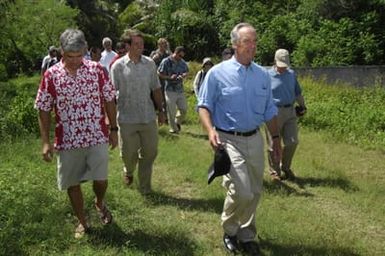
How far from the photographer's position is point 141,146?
771 centimetres

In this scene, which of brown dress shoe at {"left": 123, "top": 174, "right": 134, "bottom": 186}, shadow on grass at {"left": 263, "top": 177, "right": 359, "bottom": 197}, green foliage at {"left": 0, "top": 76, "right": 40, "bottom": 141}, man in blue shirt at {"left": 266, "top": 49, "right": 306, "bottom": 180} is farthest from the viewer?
green foliage at {"left": 0, "top": 76, "right": 40, "bottom": 141}

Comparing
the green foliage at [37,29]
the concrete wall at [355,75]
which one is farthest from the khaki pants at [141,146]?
the green foliage at [37,29]

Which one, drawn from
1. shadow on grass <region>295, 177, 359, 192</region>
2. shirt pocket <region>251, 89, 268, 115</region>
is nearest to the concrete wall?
shadow on grass <region>295, 177, 359, 192</region>

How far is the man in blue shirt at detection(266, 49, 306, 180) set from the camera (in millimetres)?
8492

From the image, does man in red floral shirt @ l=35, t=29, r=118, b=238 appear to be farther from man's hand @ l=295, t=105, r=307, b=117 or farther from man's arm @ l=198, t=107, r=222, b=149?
man's hand @ l=295, t=105, r=307, b=117

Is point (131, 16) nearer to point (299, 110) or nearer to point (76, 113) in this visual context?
point (299, 110)

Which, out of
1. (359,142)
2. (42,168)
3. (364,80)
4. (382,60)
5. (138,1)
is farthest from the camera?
(138,1)

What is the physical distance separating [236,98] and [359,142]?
673 cm

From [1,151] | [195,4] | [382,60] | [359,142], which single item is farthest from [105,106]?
[195,4]

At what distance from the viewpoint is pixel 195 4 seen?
103 feet

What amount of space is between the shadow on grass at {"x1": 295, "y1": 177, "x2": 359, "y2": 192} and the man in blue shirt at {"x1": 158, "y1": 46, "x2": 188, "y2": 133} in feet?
13.0

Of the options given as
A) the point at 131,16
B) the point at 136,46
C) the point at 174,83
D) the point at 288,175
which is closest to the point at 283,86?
the point at 288,175

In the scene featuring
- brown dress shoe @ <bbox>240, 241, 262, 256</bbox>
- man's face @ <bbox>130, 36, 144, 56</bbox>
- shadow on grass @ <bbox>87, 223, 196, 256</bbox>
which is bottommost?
shadow on grass @ <bbox>87, 223, 196, 256</bbox>

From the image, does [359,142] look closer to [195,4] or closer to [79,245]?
[79,245]
